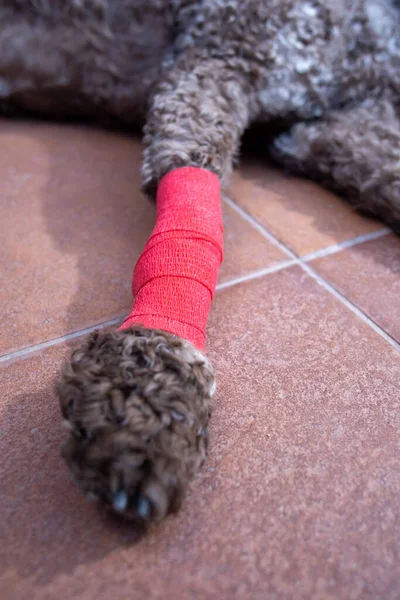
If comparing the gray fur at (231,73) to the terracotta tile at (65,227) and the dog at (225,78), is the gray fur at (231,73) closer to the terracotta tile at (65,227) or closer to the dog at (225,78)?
the dog at (225,78)

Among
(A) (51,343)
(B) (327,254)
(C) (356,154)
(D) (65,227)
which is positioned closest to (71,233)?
(D) (65,227)

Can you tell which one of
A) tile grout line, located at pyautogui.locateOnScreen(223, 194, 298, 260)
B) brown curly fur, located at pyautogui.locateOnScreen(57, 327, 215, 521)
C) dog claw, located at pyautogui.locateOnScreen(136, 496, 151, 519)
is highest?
brown curly fur, located at pyautogui.locateOnScreen(57, 327, 215, 521)

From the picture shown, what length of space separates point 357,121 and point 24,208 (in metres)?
0.89

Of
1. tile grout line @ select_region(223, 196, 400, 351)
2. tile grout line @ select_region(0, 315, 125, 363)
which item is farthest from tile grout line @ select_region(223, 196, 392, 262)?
tile grout line @ select_region(0, 315, 125, 363)

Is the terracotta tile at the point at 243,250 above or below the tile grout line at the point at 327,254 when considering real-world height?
below

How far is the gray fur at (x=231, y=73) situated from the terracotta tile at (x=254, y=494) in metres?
0.48

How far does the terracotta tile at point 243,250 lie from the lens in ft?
3.92

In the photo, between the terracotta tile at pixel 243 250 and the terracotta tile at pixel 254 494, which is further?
the terracotta tile at pixel 243 250

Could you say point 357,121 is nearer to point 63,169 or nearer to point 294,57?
point 294,57

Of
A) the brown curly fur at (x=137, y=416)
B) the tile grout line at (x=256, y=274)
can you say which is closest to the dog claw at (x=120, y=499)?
the brown curly fur at (x=137, y=416)

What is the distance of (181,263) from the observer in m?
0.92

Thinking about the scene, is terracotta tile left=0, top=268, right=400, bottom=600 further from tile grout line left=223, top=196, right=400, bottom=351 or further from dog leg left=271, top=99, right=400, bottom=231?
dog leg left=271, top=99, right=400, bottom=231

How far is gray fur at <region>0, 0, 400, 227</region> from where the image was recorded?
1.27m

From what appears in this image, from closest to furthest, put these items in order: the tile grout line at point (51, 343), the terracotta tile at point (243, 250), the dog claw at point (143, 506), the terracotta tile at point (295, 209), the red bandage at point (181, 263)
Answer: the dog claw at point (143, 506), the red bandage at point (181, 263), the tile grout line at point (51, 343), the terracotta tile at point (243, 250), the terracotta tile at point (295, 209)
